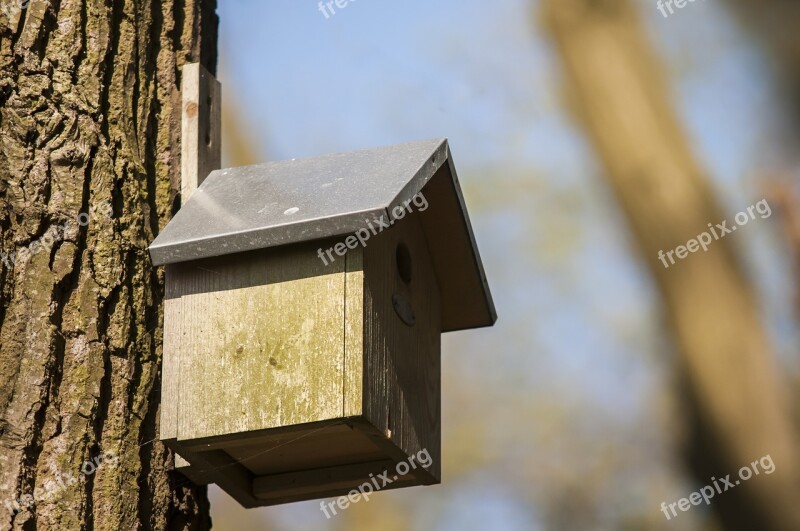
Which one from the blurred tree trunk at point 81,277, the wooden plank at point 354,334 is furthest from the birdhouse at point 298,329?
the blurred tree trunk at point 81,277

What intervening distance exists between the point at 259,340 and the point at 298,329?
0.08m

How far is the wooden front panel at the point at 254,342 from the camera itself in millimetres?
2102

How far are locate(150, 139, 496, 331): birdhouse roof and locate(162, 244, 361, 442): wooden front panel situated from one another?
61 mm

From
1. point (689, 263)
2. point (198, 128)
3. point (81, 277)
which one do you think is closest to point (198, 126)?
point (198, 128)

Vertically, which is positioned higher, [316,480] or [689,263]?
[689,263]

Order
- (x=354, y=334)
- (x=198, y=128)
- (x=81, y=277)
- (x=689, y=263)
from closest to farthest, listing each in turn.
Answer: (x=354, y=334), (x=81, y=277), (x=198, y=128), (x=689, y=263)

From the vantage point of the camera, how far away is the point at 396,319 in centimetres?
232

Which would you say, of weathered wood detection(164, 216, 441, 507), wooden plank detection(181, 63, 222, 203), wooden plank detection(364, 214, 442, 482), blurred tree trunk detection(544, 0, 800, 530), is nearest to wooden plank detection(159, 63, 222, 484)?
wooden plank detection(181, 63, 222, 203)

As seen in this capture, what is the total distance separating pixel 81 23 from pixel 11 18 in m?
0.15

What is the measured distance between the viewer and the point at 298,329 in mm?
2148

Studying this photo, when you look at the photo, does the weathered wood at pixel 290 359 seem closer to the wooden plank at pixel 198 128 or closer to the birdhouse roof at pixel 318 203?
the birdhouse roof at pixel 318 203

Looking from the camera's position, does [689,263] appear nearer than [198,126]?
No

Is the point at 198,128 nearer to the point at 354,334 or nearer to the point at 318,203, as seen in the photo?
the point at 318,203

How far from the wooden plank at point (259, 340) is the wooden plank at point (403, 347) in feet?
0.25
